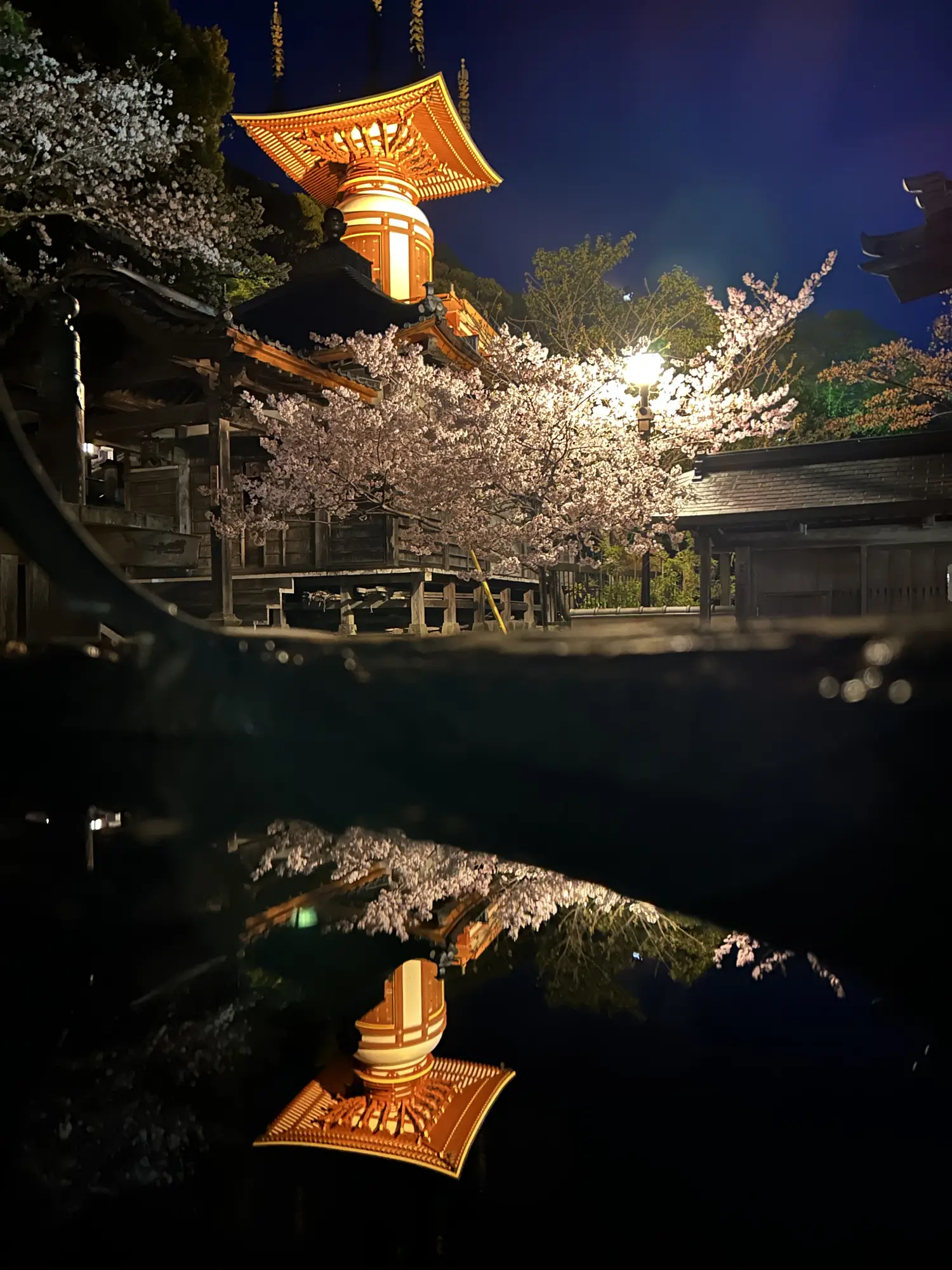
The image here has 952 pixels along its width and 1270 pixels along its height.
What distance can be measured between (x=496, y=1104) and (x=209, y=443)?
12.8 meters

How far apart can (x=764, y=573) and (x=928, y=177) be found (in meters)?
7.09

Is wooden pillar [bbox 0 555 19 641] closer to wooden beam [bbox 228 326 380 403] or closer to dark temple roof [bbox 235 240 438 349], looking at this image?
wooden beam [bbox 228 326 380 403]

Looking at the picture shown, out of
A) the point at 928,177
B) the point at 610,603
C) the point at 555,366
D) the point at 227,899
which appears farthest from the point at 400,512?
the point at 610,603

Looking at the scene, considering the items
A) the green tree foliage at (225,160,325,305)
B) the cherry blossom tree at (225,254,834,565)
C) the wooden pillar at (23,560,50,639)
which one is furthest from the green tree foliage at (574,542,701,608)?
the wooden pillar at (23,560,50,639)

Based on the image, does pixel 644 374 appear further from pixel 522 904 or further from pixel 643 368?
pixel 522 904

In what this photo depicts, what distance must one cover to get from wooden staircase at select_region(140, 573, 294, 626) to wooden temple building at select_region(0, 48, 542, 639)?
0.10ft

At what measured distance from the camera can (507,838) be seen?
974mm

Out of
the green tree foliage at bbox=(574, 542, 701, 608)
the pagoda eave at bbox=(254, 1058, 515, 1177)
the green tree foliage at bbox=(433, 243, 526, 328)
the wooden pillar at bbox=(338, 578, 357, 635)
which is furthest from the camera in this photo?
the green tree foliage at bbox=(433, 243, 526, 328)

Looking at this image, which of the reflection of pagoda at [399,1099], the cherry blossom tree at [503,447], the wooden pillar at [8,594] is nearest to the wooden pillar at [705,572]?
the cherry blossom tree at [503,447]

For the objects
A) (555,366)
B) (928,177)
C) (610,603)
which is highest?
(928,177)

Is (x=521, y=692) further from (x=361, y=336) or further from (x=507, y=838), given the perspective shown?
(x=361, y=336)

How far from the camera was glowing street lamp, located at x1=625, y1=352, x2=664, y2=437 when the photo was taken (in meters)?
10.7

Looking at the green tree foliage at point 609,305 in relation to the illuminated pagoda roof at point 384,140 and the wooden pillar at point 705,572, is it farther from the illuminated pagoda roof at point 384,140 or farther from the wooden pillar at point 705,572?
the wooden pillar at point 705,572

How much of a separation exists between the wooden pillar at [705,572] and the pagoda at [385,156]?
15.2m
